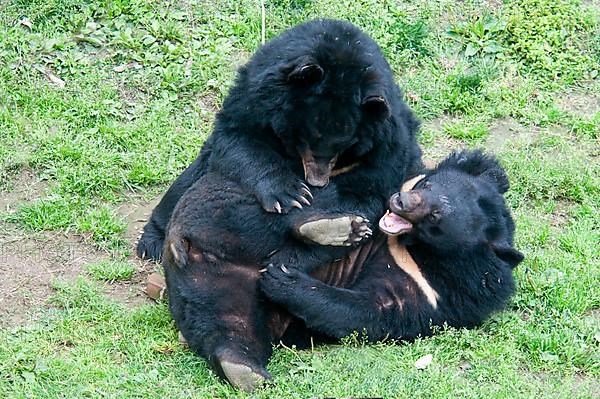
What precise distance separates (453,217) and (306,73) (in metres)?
1.16

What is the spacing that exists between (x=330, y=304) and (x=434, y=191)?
93cm

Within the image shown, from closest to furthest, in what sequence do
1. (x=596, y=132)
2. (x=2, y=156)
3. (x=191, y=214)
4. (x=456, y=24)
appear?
(x=191, y=214) → (x=2, y=156) → (x=596, y=132) → (x=456, y=24)

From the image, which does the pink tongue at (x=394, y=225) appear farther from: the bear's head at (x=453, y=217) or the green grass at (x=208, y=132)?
the green grass at (x=208, y=132)

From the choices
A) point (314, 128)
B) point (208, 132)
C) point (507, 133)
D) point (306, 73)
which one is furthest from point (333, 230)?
point (507, 133)

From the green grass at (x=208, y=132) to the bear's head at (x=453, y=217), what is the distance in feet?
1.61

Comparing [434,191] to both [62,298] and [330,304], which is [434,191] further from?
[62,298]

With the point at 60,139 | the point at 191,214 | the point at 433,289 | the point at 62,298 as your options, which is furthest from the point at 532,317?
the point at 60,139

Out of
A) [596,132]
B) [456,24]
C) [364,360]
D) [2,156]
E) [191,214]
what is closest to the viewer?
[364,360]

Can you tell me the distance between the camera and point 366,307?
617cm

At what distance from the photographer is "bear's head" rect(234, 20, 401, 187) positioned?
20.5 feet

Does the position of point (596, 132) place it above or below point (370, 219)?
below

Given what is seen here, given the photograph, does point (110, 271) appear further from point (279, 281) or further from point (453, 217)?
point (453, 217)

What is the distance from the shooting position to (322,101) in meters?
6.26

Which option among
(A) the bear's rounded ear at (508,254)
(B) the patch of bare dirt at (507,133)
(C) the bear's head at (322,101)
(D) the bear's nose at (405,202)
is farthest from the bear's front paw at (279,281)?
(B) the patch of bare dirt at (507,133)
